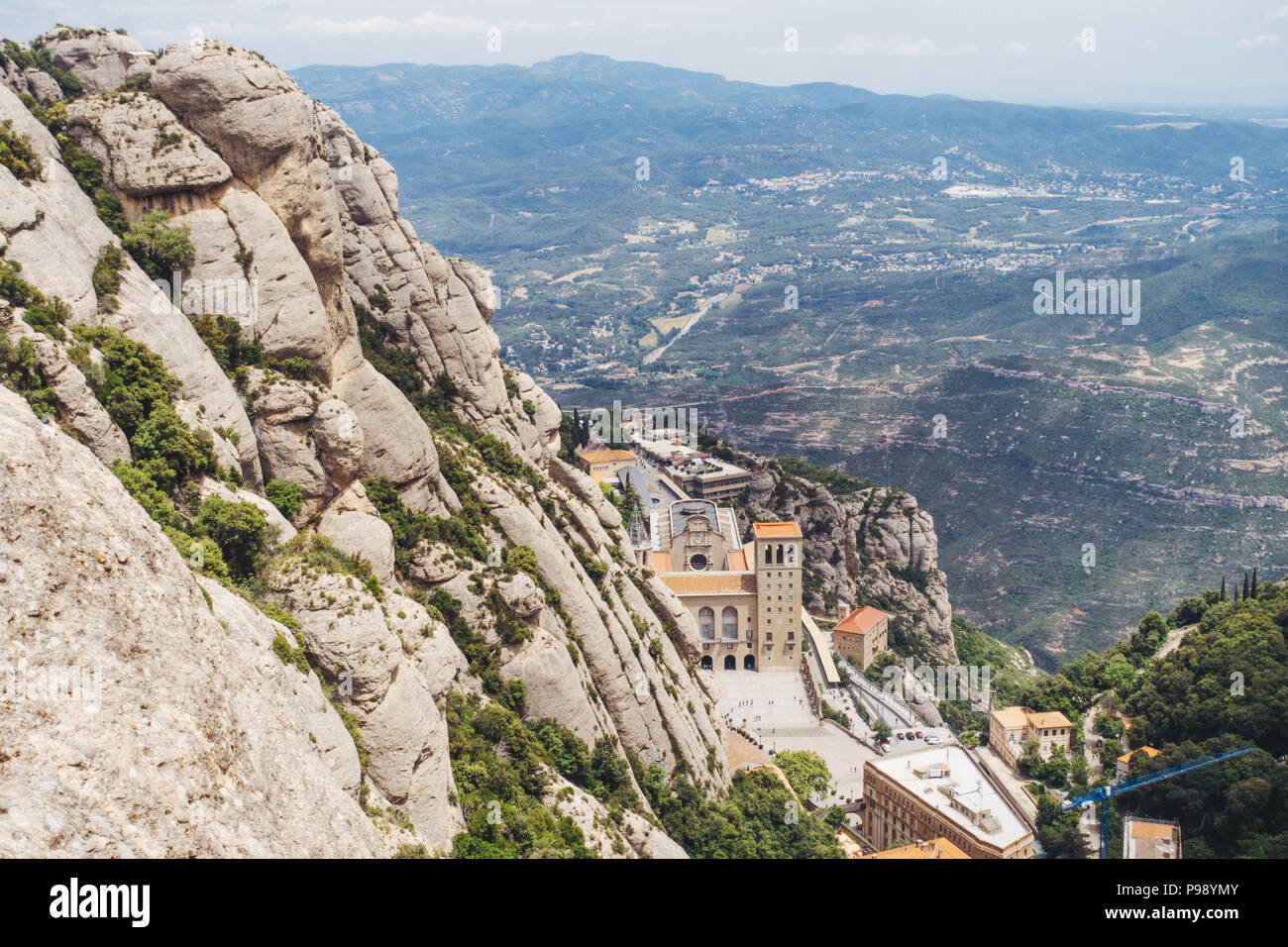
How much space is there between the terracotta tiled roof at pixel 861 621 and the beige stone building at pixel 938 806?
21530mm

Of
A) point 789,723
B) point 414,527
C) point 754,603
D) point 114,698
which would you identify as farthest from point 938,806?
point 114,698

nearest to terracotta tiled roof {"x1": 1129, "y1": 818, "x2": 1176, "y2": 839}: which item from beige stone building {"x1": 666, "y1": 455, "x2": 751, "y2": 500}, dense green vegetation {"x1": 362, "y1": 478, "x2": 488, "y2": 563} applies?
dense green vegetation {"x1": 362, "y1": 478, "x2": 488, "y2": 563}

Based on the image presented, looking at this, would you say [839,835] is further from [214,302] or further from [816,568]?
[816,568]

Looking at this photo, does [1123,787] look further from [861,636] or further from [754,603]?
[861,636]

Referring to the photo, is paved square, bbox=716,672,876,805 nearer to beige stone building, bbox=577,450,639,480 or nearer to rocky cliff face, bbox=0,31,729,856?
rocky cliff face, bbox=0,31,729,856

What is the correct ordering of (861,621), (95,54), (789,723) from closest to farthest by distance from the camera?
(95,54) < (789,723) < (861,621)

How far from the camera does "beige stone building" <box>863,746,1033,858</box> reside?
159ft

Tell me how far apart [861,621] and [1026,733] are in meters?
22.2

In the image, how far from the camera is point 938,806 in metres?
50.9

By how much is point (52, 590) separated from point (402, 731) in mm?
11604

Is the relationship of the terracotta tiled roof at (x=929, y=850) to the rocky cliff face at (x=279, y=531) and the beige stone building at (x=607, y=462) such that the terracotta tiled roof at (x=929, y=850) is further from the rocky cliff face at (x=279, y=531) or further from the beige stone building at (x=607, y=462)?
the beige stone building at (x=607, y=462)

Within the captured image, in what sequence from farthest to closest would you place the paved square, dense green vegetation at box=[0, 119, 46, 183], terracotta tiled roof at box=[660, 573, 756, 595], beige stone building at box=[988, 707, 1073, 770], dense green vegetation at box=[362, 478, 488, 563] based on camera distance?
terracotta tiled roof at box=[660, 573, 756, 595] < the paved square < beige stone building at box=[988, 707, 1073, 770] < dense green vegetation at box=[362, 478, 488, 563] < dense green vegetation at box=[0, 119, 46, 183]

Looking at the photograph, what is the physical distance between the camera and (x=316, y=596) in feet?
79.9
